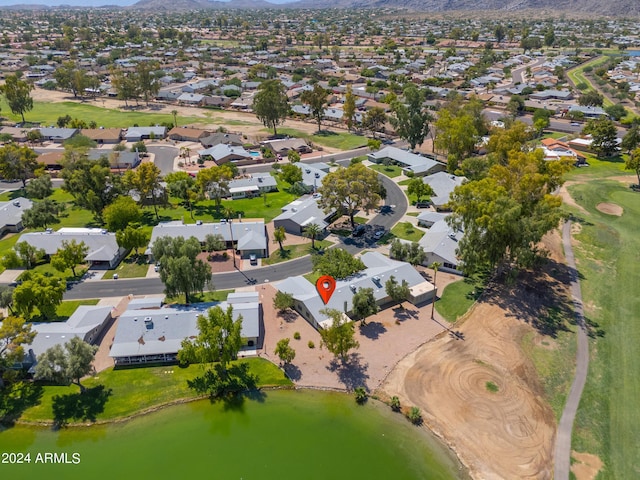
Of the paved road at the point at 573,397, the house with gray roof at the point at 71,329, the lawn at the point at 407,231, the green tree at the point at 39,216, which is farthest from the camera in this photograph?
the lawn at the point at 407,231

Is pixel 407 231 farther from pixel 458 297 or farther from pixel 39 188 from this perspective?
pixel 39 188

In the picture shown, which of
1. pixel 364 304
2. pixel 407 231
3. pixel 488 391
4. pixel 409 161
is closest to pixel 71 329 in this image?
pixel 364 304

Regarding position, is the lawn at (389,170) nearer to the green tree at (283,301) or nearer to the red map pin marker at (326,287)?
the red map pin marker at (326,287)

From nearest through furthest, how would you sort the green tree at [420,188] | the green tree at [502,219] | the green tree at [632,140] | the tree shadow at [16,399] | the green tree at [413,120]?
the tree shadow at [16,399] < the green tree at [502,219] < the green tree at [420,188] < the green tree at [632,140] < the green tree at [413,120]

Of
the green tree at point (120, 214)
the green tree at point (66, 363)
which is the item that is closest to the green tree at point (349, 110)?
the green tree at point (120, 214)

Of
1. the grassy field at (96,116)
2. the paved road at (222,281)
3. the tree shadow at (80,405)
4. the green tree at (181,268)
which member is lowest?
the tree shadow at (80,405)
